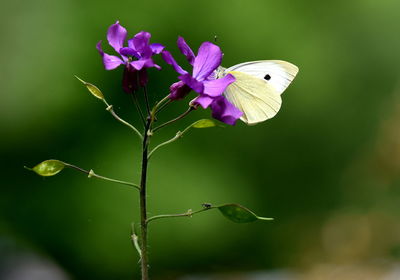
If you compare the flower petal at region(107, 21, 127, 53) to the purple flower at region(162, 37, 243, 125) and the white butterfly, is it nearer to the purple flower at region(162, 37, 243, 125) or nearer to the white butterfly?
the purple flower at region(162, 37, 243, 125)

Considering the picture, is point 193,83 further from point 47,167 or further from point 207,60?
point 47,167

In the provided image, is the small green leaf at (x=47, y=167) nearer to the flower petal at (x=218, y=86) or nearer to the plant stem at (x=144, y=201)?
the plant stem at (x=144, y=201)

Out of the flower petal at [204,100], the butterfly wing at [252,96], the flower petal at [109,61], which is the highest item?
the flower petal at [109,61]

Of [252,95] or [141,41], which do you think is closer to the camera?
[141,41]

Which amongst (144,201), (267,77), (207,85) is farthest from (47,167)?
(267,77)

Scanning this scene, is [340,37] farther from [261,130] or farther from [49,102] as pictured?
[49,102]

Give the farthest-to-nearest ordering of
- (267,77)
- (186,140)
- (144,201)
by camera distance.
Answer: (186,140) < (267,77) < (144,201)

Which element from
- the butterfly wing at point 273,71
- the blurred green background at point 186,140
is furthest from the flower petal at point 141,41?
the blurred green background at point 186,140
